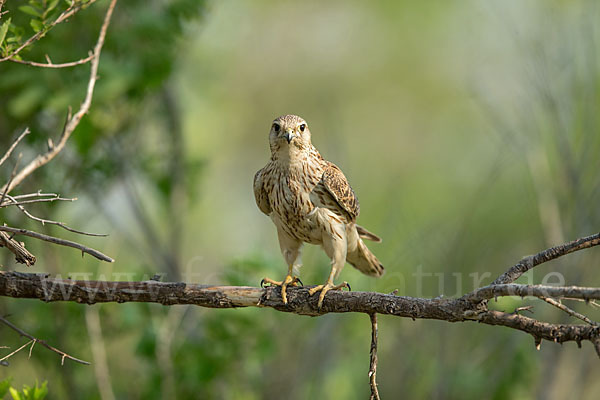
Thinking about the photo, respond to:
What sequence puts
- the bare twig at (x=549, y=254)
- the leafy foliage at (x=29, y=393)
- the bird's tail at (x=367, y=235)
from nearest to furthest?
the bare twig at (x=549, y=254) < the leafy foliage at (x=29, y=393) < the bird's tail at (x=367, y=235)

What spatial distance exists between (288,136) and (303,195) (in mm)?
436

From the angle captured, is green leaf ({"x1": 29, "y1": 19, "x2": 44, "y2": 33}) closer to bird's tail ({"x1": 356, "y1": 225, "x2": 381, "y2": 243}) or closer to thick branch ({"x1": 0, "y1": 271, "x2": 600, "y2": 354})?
thick branch ({"x1": 0, "y1": 271, "x2": 600, "y2": 354})

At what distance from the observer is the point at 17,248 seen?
2.92 m

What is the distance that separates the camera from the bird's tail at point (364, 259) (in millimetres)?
4852

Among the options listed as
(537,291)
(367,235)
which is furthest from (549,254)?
(367,235)

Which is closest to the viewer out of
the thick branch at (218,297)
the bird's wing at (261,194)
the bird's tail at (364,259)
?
the thick branch at (218,297)

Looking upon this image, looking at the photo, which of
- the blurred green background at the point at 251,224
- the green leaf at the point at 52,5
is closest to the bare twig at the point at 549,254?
the green leaf at the point at 52,5

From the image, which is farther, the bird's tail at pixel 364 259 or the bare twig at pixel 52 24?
the bird's tail at pixel 364 259

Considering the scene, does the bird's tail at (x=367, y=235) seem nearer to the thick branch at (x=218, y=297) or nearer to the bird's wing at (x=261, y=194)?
the bird's wing at (x=261, y=194)

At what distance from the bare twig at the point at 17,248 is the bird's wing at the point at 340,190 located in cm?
213

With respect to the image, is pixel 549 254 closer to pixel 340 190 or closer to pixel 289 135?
pixel 340 190

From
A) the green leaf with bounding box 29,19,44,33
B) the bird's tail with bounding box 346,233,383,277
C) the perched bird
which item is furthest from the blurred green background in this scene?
the green leaf with bounding box 29,19,44,33

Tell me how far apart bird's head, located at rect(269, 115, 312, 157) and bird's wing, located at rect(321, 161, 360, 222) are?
0.91ft

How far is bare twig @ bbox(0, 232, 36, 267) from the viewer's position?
2854 mm
